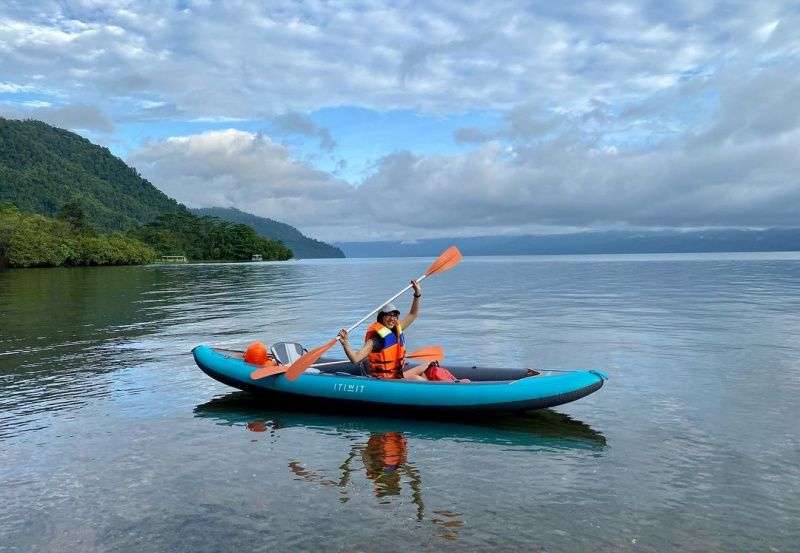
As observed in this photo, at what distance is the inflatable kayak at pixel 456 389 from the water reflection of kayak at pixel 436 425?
31 cm

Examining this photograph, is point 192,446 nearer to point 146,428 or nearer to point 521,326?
point 146,428

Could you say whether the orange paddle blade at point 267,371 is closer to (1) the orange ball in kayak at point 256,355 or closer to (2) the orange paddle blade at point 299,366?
(2) the orange paddle blade at point 299,366

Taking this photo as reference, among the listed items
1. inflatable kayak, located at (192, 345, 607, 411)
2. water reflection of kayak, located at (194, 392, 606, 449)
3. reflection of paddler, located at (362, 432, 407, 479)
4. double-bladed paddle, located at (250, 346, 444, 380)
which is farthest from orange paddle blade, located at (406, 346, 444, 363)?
reflection of paddler, located at (362, 432, 407, 479)

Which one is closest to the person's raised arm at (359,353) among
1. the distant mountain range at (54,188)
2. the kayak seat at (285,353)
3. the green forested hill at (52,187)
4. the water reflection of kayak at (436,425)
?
the water reflection of kayak at (436,425)

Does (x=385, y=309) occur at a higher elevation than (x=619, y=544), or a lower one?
higher

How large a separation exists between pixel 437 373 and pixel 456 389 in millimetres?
959

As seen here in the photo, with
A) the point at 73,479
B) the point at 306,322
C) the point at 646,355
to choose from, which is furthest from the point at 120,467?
the point at 306,322

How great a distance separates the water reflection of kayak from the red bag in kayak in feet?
A: 2.84

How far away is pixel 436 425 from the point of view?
10570mm

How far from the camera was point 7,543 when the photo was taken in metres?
6.50

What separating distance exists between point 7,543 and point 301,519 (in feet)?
9.82

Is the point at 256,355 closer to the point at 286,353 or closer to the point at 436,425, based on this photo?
the point at 286,353

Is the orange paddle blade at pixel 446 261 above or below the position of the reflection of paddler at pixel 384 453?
above

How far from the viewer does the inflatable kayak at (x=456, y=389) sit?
10320mm
